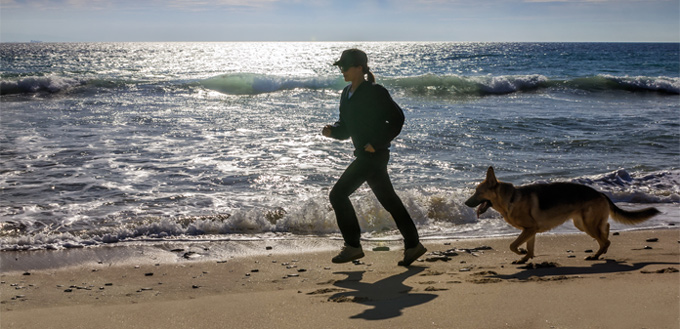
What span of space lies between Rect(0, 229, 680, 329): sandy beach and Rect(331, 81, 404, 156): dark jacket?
115 cm

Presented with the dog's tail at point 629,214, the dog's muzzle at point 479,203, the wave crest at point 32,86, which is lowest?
the dog's tail at point 629,214

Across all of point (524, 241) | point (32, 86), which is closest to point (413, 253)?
point (524, 241)

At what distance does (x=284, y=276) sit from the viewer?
16.9 feet

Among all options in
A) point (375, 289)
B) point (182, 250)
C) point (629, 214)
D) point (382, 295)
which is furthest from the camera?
point (182, 250)

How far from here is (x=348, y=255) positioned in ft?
17.4

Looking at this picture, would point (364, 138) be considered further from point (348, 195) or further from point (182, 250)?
point (182, 250)

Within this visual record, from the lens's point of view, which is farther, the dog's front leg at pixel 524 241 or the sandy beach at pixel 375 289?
the dog's front leg at pixel 524 241

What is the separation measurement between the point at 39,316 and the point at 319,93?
21754 millimetres

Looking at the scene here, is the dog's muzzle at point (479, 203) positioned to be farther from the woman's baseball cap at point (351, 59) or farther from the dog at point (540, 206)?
the woman's baseball cap at point (351, 59)

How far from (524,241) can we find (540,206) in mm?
345

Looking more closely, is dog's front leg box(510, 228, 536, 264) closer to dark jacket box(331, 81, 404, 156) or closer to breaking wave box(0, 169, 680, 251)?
breaking wave box(0, 169, 680, 251)

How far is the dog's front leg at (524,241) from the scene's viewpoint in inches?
207

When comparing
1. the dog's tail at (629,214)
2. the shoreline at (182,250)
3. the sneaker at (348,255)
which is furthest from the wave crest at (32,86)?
the dog's tail at (629,214)

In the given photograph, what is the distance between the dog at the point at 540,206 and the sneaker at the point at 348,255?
1064 mm
